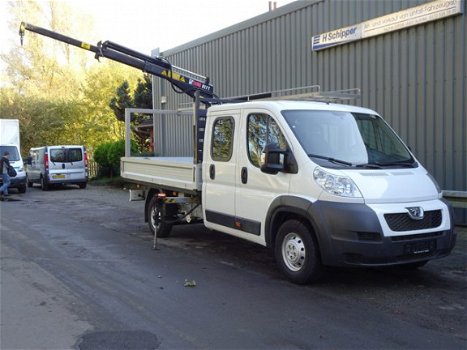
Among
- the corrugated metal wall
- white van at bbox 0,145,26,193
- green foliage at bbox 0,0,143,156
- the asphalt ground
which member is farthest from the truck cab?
green foliage at bbox 0,0,143,156

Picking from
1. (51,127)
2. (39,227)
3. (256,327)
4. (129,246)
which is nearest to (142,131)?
(51,127)

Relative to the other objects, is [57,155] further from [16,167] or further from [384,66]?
[384,66]

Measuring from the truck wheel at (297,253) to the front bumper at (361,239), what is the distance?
0.67 feet

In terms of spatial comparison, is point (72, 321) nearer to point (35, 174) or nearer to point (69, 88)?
point (35, 174)

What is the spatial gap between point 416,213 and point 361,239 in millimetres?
730

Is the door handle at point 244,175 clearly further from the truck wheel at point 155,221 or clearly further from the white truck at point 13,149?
the white truck at point 13,149

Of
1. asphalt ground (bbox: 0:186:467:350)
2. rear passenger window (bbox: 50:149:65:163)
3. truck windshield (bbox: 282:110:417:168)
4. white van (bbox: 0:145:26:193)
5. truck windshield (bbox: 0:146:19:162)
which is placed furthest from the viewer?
rear passenger window (bbox: 50:149:65:163)

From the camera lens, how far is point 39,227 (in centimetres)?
1135

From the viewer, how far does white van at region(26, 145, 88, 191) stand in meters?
21.8

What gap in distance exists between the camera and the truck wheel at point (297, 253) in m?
5.98

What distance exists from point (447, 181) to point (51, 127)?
2772 cm

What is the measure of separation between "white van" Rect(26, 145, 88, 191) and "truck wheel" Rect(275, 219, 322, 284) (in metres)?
17.3

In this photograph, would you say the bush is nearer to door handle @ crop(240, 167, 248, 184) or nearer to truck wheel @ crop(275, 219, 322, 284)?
door handle @ crop(240, 167, 248, 184)

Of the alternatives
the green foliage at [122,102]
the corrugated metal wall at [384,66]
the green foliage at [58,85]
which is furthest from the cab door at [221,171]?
the green foliage at [58,85]
